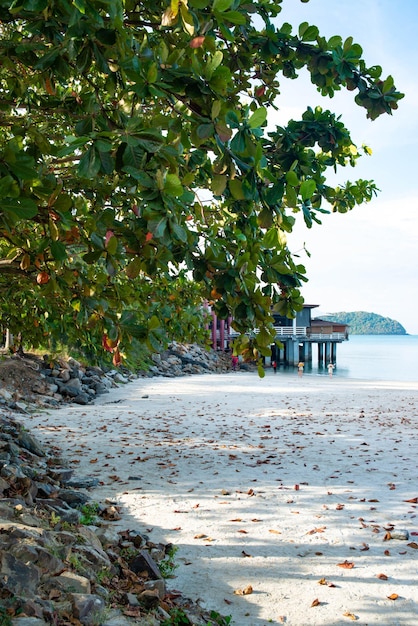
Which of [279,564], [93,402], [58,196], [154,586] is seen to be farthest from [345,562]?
[93,402]

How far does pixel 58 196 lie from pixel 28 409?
13.1 m

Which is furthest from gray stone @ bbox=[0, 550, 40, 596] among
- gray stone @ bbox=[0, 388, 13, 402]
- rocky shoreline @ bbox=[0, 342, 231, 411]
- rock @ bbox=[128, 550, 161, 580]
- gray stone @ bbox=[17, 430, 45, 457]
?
gray stone @ bbox=[0, 388, 13, 402]

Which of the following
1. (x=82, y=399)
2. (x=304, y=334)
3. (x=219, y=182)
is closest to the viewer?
(x=219, y=182)

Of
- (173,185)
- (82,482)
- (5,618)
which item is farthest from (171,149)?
(82,482)

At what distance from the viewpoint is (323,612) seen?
14.2ft

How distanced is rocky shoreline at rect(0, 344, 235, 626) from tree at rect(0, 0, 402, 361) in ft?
5.56

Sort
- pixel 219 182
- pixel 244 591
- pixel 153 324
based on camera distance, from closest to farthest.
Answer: pixel 219 182 < pixel 153 324 < pixel 244 591

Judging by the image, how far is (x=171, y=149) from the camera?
2201 millimetres

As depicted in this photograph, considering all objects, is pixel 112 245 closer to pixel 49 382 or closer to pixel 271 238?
pixel 271 238

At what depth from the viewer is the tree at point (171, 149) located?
2.21 m

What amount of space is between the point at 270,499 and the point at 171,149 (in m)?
5.99

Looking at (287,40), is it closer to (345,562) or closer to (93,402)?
(345,562)

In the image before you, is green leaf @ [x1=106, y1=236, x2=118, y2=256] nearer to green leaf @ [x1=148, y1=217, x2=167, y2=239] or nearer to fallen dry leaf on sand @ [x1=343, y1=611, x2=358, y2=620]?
green leaf @ [x1=148, y1=217, x2=167, y2=239]

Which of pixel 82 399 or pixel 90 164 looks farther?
pixel 82 399
